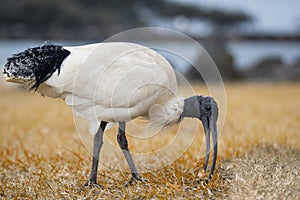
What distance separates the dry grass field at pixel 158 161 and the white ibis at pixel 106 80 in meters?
0.22

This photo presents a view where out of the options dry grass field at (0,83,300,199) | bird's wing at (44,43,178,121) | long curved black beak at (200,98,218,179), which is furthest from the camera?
long curved black beak at (200,98,218,179)

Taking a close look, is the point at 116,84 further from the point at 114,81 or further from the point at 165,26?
the point at 165,26

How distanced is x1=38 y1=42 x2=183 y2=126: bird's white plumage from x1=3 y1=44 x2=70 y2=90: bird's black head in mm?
45

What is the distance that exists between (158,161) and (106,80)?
102 centimetres

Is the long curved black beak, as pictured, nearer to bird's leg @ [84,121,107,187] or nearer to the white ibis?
the white ibis

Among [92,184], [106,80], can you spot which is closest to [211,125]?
[106,80]

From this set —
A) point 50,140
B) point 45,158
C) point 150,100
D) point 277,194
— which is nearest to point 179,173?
point 150,100

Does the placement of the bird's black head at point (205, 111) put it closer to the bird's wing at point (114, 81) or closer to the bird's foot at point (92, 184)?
the bird's wing at point (114, 81)

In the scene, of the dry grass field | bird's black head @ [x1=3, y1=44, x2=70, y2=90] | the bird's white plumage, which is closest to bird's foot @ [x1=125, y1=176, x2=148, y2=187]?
the dry grass field

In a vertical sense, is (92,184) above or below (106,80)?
below

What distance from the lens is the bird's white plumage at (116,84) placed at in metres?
2.96

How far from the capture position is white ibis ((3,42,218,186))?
2961 mm

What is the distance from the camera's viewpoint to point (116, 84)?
2.96 meters

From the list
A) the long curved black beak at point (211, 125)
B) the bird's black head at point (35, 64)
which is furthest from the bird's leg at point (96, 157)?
the long curved black beak at point (211, 125)
